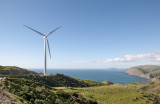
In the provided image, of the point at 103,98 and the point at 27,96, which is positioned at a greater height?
the point at 27,96

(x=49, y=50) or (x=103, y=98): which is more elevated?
(x=49, y=50)

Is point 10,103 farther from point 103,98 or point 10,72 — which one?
point 10,72

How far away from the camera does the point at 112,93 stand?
51.4 metres

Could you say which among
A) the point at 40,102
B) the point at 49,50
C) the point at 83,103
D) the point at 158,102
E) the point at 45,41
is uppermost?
the point at 45,41

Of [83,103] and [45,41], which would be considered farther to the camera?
[45,41]

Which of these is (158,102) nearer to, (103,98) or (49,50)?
(103,98)

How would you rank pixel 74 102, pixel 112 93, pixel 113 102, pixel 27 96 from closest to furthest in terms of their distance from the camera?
1. pixel 27 96
2. pixel 74 102
3. pixel 113 102
4. pixel 112 93

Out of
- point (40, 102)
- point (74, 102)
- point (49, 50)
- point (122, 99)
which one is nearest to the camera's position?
point (40, 102)

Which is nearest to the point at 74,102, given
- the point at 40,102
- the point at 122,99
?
the point at 40,102

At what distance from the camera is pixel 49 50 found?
310 ft

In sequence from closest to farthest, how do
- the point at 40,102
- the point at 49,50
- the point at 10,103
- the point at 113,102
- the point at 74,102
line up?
1. the point at 10,103
2. the point at 40,102
3. the point at 74,102
4. the point at 113,102
5. the point at 49,50

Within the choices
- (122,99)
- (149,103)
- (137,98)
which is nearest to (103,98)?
(122,99)

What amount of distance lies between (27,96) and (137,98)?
147 ft

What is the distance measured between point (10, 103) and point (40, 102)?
18.0 feet
